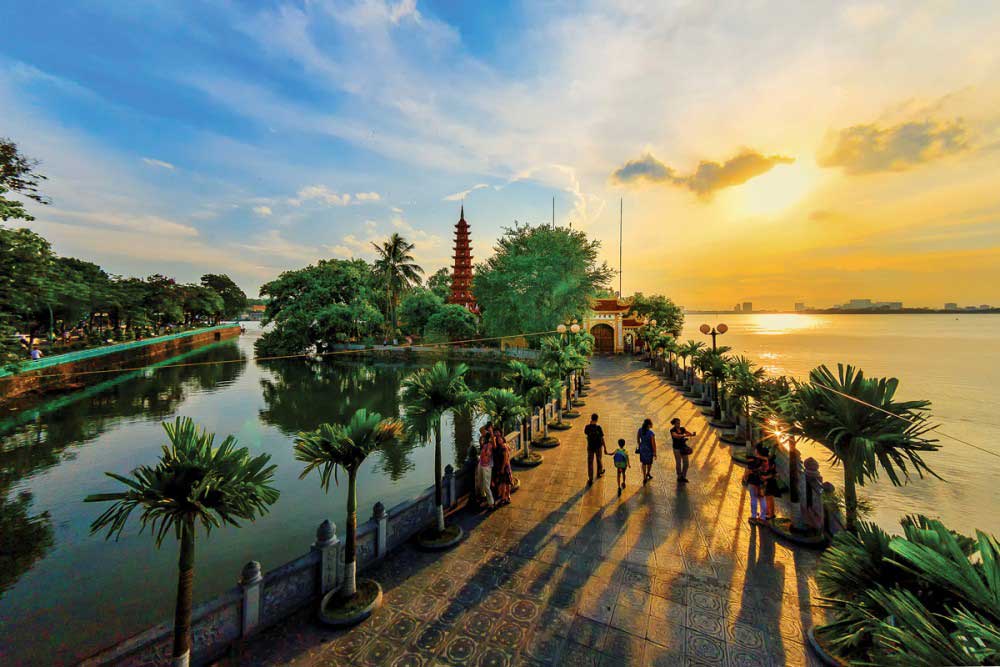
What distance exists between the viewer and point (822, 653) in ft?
15.3

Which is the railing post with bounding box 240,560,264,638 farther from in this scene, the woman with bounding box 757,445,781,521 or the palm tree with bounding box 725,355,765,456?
the palm tree with bounding box 725,355,765,456

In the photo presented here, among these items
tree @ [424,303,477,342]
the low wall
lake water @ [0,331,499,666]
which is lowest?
lake water @ [0,331,499,666]

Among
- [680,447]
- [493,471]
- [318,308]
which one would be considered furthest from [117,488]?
[318,308]

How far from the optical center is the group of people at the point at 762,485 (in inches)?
305

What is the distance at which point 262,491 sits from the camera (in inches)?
181

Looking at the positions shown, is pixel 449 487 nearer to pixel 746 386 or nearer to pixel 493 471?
pixel 493 471

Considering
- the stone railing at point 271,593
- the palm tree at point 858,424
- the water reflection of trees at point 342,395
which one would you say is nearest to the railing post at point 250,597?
the stone railing at point 271,593

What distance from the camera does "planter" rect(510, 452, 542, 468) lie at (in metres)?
11.7

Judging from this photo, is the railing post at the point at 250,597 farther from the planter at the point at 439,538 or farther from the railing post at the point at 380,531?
the planter at the point at 439,538

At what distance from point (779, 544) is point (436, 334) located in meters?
41.8

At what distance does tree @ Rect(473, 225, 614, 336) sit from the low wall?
27790 mm

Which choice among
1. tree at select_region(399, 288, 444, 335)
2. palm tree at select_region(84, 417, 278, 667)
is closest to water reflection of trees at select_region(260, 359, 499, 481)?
tree at select_region(399, 288, 444, 335)

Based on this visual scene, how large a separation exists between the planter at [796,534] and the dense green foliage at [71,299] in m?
21.5

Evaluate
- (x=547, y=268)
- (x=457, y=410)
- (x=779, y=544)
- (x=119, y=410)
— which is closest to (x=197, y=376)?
(x=119, y=410)
